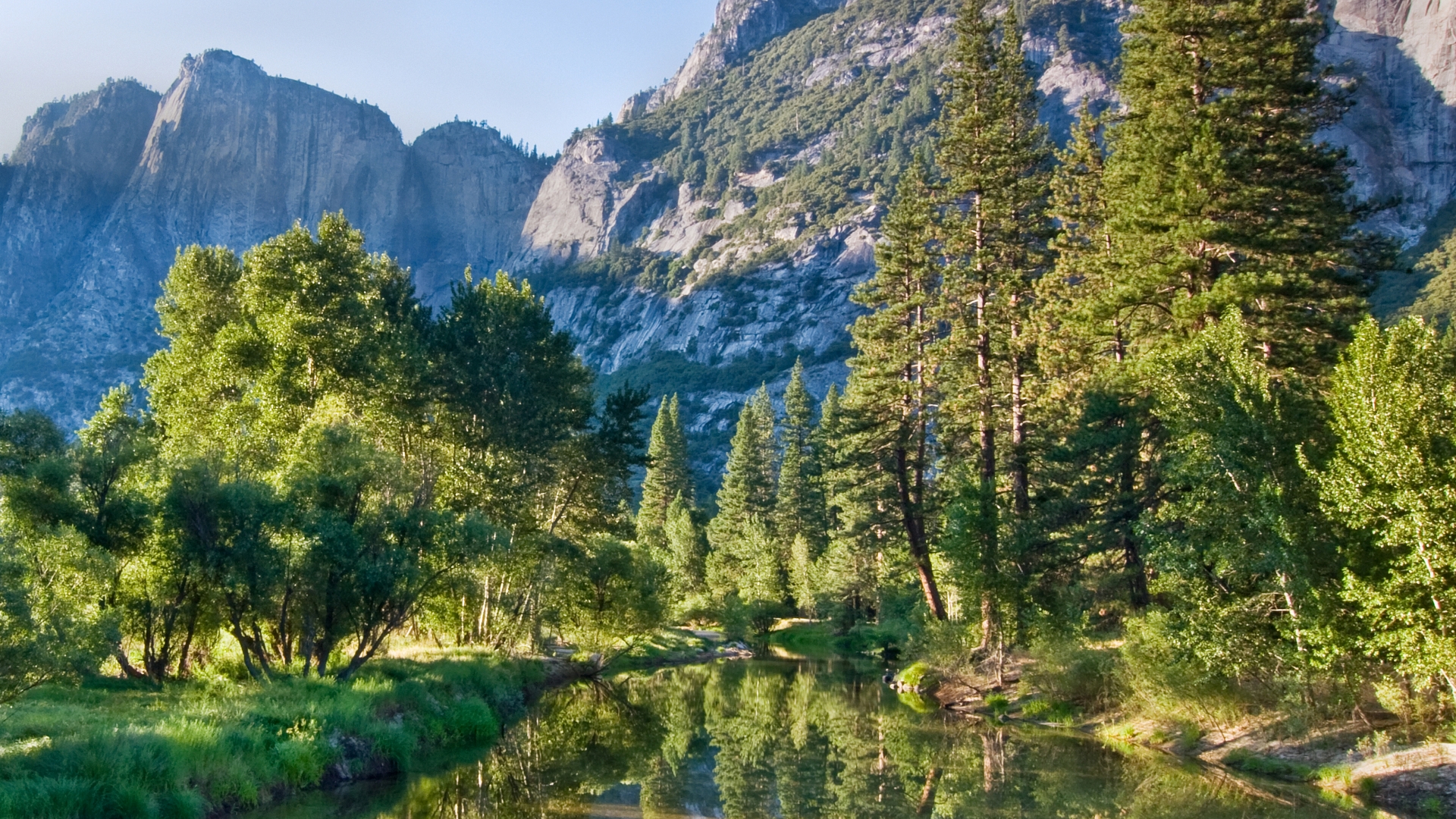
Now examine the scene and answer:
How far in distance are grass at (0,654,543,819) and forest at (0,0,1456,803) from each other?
917 millimetres

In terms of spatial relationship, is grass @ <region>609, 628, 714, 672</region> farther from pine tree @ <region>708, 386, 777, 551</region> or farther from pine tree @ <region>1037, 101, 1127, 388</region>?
pine tree @ <region>1037, 101, 1127, 388</region>

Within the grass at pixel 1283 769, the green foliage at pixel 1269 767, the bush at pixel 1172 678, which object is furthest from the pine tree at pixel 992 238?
the grass at pixel 1283 769

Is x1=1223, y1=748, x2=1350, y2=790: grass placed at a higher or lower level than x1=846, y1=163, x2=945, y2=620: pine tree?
lower

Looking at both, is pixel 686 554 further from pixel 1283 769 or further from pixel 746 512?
pixel 1283 769

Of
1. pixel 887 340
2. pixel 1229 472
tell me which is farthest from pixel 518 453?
pixel 1229 472

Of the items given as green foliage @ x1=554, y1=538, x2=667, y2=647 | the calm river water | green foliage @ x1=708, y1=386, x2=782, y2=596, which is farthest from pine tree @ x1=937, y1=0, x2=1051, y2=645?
green foliage @ x1=708, y1=386, x2=782, y2=596

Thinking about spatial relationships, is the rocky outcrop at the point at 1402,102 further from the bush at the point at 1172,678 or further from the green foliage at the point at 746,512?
the bush at the point at 1172,678

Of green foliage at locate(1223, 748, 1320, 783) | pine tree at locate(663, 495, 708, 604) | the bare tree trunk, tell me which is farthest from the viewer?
pine tree at locate(663, 495, 708, 604)

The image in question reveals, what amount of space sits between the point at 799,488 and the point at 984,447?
4091 cm

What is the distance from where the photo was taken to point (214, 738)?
14641 mm

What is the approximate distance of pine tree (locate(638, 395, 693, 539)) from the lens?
290 ft

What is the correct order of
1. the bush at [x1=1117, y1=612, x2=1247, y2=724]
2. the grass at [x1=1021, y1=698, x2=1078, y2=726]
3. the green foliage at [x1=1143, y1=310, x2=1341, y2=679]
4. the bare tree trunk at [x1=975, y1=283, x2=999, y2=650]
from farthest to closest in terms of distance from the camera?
the bare tree trunk at [x1=975, y1=283, x2=999, y2=650] → the grass at [x1=1021, y1=698, x2=1078, y2=726] → the bush at [x1=1117, y1=612, x2=1247, y2=724] → the green foliage at [x1=1143, y1=310, x2=1341, y2=679]

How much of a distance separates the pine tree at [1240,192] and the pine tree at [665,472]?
2551 inches

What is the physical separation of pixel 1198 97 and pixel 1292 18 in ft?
10.4
